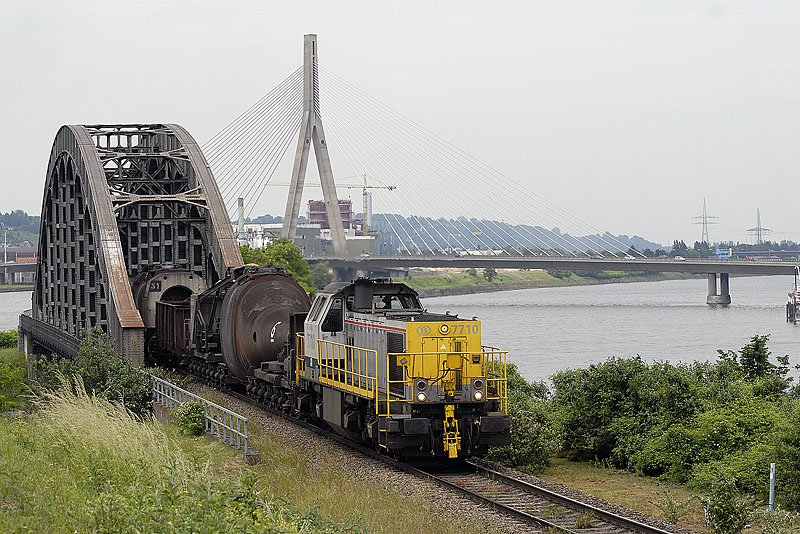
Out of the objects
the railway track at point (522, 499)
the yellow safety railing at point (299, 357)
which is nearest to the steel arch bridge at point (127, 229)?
the yellow safety railing at point (299, 357)

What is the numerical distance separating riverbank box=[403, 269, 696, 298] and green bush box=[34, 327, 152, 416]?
270 feet

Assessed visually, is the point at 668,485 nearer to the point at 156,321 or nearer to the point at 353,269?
the point at 156,321

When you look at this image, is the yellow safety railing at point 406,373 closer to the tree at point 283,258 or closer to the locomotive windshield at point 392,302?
the locomotive windshield at point 392,302

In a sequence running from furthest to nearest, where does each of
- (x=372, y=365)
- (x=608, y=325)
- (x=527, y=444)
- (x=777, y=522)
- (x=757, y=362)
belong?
(x=608, y=325)
(x=757, y=362)
(x=527, y=444)
(x=372, y=365)
(x=777, y=522)

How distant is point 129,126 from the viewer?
133 ft

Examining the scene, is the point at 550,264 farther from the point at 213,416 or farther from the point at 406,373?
the point at 406,373

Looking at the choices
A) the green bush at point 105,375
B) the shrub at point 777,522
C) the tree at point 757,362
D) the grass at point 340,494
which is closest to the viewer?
the shrub at point 777,522

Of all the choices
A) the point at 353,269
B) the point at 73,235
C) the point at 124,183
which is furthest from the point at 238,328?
the point at 353,269

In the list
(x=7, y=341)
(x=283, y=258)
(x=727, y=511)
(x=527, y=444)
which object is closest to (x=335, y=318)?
(x=527, y=444)

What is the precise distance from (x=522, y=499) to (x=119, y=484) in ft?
20.4

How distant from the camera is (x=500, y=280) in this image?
133375 millimetres

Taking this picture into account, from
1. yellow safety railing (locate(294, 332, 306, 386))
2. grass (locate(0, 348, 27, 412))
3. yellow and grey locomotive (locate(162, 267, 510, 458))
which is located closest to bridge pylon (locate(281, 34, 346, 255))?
grass (locate(0, 348, 27, 412))

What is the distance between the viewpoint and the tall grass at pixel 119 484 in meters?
10.9

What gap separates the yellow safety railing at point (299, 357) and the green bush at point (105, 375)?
3.90 m
